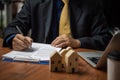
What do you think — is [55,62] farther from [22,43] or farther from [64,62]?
[22,43]

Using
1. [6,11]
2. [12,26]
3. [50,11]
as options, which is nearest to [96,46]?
[50,11]

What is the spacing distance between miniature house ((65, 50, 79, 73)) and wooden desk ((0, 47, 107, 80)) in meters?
0.03

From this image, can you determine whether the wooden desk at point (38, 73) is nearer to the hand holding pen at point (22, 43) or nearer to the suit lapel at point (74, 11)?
the hand holding pen at point (22, 43)

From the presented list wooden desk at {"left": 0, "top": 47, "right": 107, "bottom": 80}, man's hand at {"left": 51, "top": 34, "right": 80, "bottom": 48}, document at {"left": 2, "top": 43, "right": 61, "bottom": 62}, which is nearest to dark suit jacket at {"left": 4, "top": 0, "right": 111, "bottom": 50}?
man's hand at {"left": 51, "top": 34, "right": 80, "bottom": 48}

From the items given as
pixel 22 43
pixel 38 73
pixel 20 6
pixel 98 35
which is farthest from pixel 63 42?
pixel 20 6

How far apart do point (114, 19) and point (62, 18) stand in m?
1.11

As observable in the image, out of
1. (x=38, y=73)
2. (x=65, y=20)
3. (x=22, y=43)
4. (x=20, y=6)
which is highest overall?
(x=20, y=6)

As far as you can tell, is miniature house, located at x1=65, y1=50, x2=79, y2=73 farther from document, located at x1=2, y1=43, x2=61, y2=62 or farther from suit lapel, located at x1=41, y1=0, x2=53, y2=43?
suit lapel, located at x1=41, y1=0, x2=53, y2=43

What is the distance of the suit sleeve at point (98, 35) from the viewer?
153 cm

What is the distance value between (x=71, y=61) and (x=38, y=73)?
145 mm

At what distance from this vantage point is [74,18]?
5.61 feet

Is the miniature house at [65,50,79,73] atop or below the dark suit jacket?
below

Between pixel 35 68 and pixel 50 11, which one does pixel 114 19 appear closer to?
pixel 50 11

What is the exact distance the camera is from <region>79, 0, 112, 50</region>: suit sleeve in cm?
153
